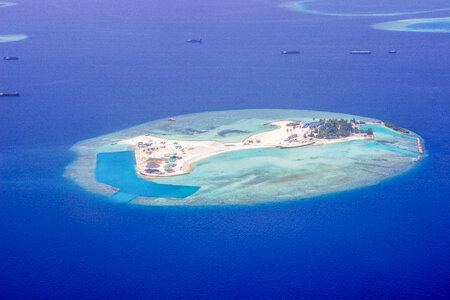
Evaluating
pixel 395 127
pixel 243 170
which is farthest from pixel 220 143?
pixel 395 127

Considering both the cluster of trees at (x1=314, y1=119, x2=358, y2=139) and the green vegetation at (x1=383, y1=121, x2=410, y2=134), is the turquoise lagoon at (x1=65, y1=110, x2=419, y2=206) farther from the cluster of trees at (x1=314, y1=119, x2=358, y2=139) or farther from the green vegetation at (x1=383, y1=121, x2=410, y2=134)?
the cluster of trees at (x1=314, y1=119, x2=358, y2=139)

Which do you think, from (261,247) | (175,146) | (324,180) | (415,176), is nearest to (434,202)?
(415,176)

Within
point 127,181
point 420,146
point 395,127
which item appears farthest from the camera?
point 395,127

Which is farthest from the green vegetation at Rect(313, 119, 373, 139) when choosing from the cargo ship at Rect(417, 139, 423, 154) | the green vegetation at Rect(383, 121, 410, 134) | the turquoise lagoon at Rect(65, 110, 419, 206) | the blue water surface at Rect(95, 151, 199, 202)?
the blue water surface at Rect(95, 151, 199, 202)

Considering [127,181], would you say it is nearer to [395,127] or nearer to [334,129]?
[334,129]

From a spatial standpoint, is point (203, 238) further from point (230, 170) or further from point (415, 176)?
point (415, 176)

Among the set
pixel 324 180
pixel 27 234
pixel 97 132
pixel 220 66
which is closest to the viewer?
pixel 27 234

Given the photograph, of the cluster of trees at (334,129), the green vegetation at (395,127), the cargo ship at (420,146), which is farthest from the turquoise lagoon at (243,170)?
the cluster of trees at (334,129)

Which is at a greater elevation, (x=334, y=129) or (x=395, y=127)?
(x=334, y=129)

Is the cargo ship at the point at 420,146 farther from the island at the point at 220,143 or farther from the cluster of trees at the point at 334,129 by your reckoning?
the cluster of trees at the point at 334,129
